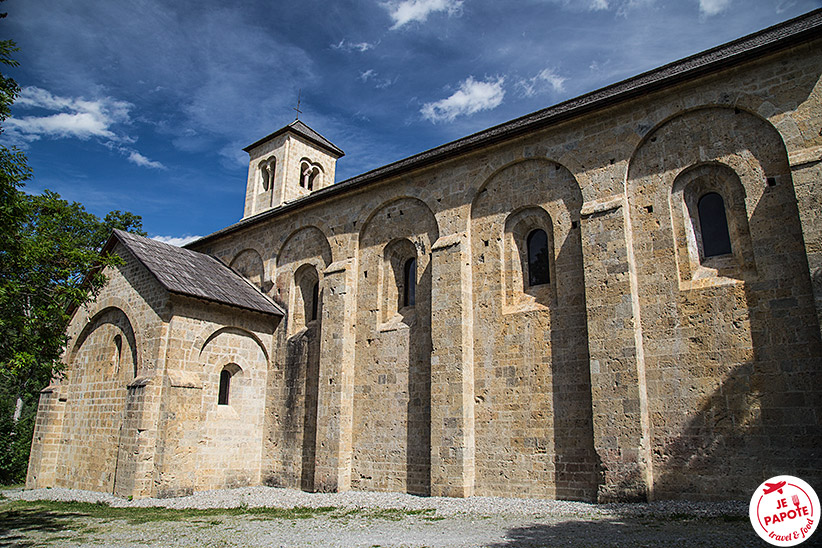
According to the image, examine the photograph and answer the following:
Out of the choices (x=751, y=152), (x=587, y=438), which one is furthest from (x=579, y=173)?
(x=587, y=438)

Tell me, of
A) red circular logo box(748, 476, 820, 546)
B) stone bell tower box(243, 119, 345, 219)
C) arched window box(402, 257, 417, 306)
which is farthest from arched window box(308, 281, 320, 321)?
red circular logo box(748, 476, 820, 546)

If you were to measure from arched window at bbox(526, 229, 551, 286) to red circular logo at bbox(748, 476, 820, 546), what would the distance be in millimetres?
5871

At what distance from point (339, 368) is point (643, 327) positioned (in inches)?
297

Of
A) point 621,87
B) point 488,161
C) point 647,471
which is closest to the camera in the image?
point 647,471

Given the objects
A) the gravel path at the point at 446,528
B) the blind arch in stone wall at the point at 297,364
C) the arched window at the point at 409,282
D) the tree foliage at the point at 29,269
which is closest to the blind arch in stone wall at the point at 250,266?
the blind arch in stone wall at the point at 297,364

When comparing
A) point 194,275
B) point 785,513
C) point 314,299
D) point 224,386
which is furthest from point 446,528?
point 194,275

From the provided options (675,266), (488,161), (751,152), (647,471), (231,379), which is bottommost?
(647,471)

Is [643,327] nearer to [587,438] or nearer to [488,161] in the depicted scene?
[587,438]

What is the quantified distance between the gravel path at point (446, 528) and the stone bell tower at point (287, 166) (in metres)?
15.0

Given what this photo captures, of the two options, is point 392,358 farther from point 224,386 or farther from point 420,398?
point 224,386

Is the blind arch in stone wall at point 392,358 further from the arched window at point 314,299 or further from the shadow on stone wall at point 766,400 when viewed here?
the shadow on stone wall at point 766,400

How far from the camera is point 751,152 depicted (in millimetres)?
10062

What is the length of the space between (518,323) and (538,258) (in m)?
1.64

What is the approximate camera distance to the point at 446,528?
8.61 metres
